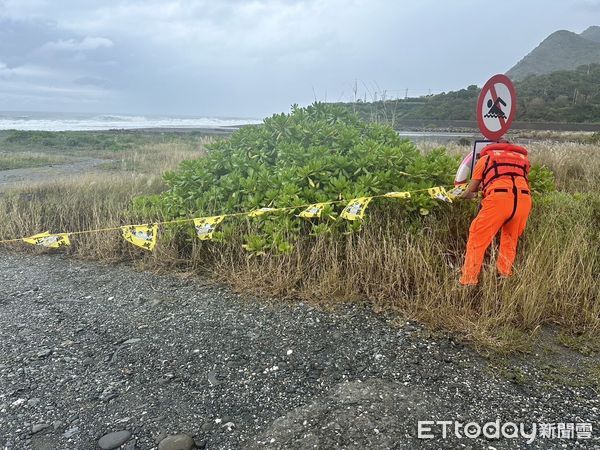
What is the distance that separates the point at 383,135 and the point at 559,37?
17214 cm

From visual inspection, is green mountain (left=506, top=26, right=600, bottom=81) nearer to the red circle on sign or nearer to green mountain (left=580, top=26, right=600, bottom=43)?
green mountain (left=580, top=26, right=600, bottom=43)

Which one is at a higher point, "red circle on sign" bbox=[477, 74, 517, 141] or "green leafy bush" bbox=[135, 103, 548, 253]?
"red circle on sign" bbox=[477, 74, 517, 141]

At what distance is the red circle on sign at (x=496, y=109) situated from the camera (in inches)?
172

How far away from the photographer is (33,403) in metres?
2.82

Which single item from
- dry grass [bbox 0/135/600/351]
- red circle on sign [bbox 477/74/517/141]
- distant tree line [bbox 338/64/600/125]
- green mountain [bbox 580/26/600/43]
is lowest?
dry grass [bbox 0/135/600/351]

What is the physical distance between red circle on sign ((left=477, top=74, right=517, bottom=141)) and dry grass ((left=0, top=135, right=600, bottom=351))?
3.47 feet

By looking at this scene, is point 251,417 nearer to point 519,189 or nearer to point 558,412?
point 558,412

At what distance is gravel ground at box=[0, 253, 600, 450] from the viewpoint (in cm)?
252

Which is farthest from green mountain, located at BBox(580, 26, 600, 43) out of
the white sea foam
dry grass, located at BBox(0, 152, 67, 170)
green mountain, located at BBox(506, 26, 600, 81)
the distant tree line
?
dry grass, located at BBox(0, 152, 67, 170)

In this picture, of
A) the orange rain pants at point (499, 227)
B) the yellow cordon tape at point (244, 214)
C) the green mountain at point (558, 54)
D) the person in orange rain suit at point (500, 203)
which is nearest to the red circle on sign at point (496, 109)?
the person in orange rain suit at point (500, 203)

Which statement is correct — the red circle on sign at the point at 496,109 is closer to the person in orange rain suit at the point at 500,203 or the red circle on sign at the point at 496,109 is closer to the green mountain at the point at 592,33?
the person in orange rain suit at the point at 500,203

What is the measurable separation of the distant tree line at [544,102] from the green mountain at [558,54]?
6369 centimetres

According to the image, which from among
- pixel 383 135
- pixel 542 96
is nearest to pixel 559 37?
pixel 542 96

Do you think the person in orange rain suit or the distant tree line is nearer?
the person in orange rain suit
